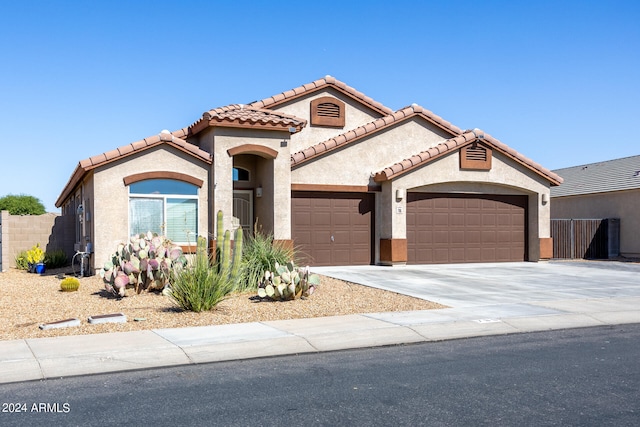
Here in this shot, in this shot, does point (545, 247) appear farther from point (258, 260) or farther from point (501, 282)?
point (258, 260)

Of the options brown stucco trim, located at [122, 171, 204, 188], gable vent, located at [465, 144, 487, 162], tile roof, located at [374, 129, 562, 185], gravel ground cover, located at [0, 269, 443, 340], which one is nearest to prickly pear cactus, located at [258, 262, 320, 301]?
gravel ground cover, located at [0, 269, 443, 340]

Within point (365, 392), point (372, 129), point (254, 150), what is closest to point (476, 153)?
point (372, 129)

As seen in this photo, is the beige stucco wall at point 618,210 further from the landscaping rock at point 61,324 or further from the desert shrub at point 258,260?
the landscaping rock at point 61,324

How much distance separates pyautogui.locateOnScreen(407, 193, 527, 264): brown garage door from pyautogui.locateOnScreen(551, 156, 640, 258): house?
7.23 meters

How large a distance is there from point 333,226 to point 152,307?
32.9 ft

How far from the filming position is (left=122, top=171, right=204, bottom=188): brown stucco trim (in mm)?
18141

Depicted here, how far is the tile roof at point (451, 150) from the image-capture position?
21875mm

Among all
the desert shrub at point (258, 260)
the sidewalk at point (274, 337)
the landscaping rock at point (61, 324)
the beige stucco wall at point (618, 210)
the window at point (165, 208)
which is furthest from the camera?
the beige stucco wall at point (618, 210)

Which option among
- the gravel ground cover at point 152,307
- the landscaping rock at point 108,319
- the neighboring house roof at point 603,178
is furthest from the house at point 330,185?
the neighboring house roof at point 603,178

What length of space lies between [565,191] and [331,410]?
1179 inches

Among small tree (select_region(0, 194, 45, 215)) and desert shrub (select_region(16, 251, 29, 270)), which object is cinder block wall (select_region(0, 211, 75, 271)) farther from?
small tree (select_region(0, 194, 45, 215))

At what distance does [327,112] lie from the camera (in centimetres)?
2417

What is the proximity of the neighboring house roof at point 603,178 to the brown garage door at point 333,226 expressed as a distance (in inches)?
540

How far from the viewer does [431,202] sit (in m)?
23.0
